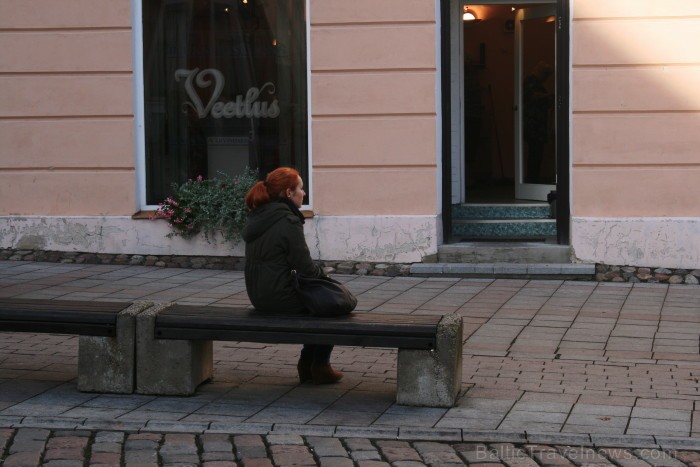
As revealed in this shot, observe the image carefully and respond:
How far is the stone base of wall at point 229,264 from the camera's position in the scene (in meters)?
11.4

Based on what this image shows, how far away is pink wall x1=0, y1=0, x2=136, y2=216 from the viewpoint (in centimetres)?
1217

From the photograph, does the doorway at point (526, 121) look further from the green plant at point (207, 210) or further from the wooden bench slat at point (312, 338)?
the wooden bench slat at point (312, 338)

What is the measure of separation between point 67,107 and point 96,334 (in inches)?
244

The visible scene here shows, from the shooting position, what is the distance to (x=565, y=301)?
33.4ft

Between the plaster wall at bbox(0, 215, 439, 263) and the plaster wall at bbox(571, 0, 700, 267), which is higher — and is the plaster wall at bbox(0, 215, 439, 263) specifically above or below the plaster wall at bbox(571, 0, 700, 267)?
below

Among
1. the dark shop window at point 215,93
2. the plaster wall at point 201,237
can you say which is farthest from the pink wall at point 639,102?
the dark shop window at point 215,93

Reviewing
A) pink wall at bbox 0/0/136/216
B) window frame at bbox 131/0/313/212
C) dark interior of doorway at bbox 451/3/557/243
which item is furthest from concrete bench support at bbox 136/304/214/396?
dark interior of doorway at bbox 451/3/557/243

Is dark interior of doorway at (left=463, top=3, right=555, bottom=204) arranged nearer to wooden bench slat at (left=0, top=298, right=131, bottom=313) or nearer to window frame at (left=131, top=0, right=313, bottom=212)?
window frame at (left=131, top=0, right=313, bottom=212)

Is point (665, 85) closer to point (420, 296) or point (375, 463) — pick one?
point (420, 296)

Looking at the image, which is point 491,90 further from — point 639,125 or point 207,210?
point 207,210

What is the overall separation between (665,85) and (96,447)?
25.8 ft

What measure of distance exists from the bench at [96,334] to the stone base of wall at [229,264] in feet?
17.4

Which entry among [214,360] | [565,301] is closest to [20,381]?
[214,360]

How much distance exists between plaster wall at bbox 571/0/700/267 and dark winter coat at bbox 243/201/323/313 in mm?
5748
